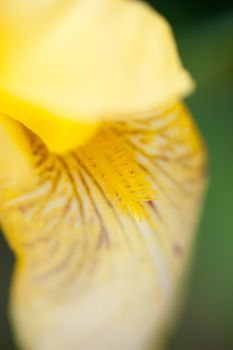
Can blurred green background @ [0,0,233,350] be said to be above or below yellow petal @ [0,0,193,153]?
below

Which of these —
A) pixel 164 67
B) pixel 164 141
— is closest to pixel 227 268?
pixel 164 141

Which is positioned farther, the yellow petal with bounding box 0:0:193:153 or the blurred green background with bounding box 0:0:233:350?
the blurred green background with bounding box 0:0:233:350

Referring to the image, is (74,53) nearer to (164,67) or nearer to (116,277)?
(164,67)

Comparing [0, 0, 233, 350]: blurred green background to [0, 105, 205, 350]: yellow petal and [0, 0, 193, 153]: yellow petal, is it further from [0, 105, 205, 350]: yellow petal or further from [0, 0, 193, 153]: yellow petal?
[0, 0, 193, 153]: yellow petal

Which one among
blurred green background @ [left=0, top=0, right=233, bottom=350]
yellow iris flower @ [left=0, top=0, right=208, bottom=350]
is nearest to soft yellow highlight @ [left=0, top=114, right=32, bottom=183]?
yellow iris flower @ [left=0, top=0, right=208, bottom=350]

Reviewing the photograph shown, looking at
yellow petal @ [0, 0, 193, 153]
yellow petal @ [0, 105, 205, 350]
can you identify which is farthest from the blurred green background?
yellow petal @ [0, 0, 193, 153]
